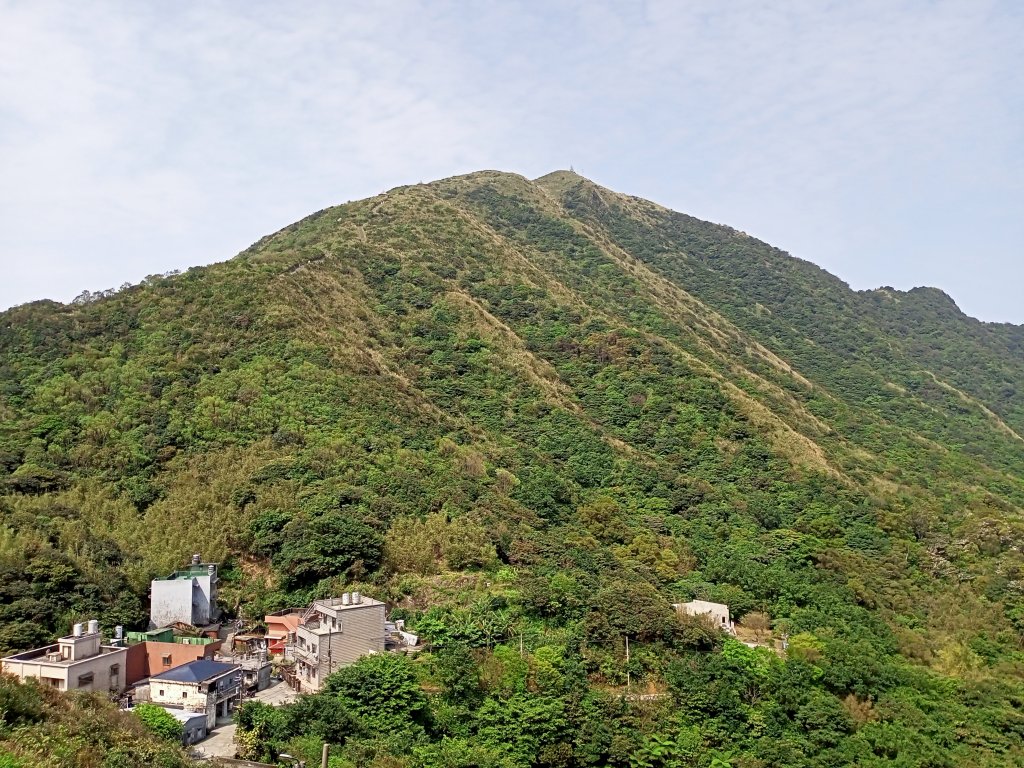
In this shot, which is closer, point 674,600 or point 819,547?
point 674,600

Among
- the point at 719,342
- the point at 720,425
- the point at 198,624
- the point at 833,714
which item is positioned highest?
the point at 719,342

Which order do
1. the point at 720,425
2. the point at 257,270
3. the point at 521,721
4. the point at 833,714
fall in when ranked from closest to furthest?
1. the point at 521,721
2. the point at 833,714
3. the point at 720,425
4. the point at 257,270

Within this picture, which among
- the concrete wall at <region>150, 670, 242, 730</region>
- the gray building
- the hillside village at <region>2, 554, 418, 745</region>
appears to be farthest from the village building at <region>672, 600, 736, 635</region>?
the gray building

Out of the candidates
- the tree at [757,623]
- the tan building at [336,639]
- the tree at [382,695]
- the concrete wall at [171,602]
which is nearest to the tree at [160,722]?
the tree at [382,695]

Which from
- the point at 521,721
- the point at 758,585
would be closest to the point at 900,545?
the point at 758,585

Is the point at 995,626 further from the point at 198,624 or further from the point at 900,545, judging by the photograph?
the point at 198,624

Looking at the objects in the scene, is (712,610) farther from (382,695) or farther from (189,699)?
(189,699)

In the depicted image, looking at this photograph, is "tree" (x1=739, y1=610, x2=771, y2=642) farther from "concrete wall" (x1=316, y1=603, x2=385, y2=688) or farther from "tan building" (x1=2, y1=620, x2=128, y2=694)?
"tan building" (x1=2, y1=620, x2=128, y2=694)

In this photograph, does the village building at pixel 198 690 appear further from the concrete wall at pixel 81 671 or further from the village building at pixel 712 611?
the village building at pixel 712 611
